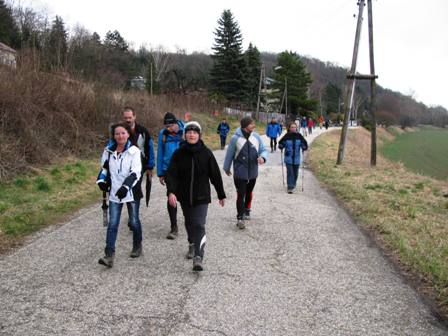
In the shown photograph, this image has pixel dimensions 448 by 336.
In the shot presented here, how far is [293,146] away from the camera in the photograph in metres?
10.8

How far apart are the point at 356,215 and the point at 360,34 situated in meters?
10.3

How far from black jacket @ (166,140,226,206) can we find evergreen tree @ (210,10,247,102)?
5139cm

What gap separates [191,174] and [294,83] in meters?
69.4

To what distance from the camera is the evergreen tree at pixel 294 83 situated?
234 feet

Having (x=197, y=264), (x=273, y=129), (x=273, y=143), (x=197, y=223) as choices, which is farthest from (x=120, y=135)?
(x=273, y=143)

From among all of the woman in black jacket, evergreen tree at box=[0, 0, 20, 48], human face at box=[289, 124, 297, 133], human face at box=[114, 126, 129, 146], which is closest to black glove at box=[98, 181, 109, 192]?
human face at box=[114, 126, 129, 146]

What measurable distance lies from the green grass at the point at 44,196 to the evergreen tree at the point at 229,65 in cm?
4540

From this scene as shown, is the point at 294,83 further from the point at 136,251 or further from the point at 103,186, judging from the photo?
the point at 103,186

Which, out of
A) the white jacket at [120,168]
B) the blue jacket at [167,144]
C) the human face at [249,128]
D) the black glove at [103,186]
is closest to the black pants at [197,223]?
the white jacket at [120,168]

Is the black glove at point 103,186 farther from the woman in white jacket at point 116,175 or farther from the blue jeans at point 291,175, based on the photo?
the blue jeans at point 291,175

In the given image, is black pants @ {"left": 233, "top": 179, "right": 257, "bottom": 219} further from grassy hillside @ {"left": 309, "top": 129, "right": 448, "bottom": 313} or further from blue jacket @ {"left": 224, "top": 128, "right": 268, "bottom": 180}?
grassy hillside @ {"left": 309, "top": 129, "right": 448, "bottom": 313}

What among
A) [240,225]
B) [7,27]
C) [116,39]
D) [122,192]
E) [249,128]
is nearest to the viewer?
[122,192]

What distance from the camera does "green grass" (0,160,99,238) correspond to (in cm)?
713

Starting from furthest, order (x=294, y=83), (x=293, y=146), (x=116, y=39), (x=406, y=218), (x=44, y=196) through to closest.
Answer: (x=116, y=39), (x=294, y=83), (x=293, y=146), (x=44, y=196), (x=406, y=218)
